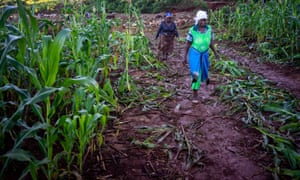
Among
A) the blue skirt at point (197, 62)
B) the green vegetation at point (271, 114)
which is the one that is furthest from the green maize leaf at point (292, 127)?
the blue skirt at point (197, 62)

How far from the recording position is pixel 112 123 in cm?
290

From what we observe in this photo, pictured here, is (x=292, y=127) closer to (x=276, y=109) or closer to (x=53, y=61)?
(x=276, y=109)

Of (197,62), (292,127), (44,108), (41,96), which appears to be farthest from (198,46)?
(41,96)

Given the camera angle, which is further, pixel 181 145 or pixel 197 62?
pixel 197 62

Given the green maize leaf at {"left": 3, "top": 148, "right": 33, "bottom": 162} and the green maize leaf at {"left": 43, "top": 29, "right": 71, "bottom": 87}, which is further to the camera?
the green maize leaf at {"left": 43, "top": 29, "right": 71, "bottom": 87}

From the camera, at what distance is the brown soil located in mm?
2127

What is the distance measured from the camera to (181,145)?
2523 mm

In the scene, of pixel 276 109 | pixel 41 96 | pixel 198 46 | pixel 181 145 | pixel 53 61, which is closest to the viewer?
pixel 41 96

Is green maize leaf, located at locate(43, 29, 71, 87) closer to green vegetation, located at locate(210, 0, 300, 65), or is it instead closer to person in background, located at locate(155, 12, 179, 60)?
person in background, located at locate(155, 12, 179, 60)

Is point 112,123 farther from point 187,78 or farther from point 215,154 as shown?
point 187,78

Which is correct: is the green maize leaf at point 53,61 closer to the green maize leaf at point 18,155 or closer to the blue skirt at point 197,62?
the green maize leaf at point 18,155

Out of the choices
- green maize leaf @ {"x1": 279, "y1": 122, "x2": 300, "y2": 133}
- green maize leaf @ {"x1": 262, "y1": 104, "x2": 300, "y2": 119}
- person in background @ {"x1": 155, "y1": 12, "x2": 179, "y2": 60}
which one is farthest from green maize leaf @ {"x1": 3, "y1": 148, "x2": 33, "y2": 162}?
person in background @ {"x1": 155, "y1": 12, "x2": 179, "y2": 60}

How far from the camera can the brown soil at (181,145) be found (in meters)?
2.13

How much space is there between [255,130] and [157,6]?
15.9 meters
